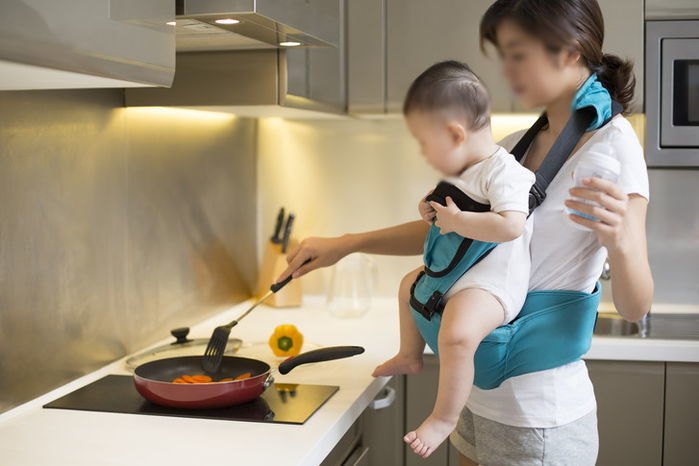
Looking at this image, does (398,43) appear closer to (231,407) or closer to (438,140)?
Result: (231,407)

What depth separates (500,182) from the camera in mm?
1100

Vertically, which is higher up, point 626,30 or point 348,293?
point 626,30

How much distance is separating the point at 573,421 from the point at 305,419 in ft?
1.40

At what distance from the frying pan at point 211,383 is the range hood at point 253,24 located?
0.60m

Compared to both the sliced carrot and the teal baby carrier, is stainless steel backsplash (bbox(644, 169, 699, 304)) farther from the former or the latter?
the sliced carrot

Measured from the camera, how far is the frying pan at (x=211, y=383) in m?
1.39

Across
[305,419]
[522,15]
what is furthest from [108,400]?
[522,15]

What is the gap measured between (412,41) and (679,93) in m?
0.71

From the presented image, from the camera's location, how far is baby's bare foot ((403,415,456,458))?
1225 mm

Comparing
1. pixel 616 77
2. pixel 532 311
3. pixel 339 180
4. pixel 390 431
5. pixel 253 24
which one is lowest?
pixel 390 431

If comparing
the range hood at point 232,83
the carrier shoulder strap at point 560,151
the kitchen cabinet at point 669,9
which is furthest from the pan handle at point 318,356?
the kitchen cabinet at point 669,9

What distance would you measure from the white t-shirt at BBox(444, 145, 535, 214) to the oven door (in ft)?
3.92

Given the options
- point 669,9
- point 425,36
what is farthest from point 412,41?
point 669,9

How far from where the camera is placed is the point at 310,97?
2.00m
